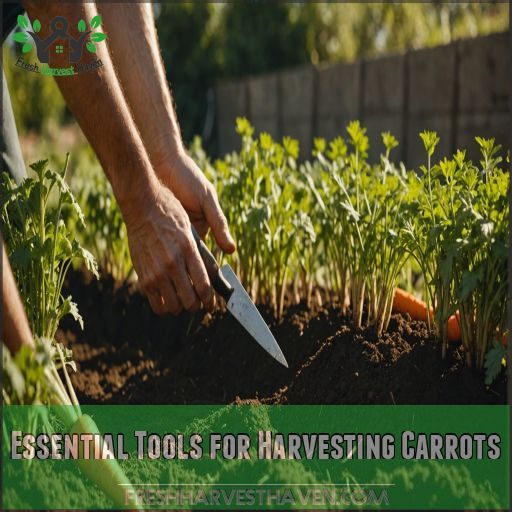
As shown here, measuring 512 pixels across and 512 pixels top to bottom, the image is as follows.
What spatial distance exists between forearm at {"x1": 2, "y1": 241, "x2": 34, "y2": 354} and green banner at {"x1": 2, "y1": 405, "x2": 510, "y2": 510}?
168 mm

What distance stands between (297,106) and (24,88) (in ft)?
29.0

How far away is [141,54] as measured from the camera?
2.60 metres

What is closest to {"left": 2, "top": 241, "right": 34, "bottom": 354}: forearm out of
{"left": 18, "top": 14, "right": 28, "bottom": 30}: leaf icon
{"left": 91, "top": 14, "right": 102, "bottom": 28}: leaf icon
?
{"left": 91, "top": 14, "right": 102, "bottom": 28}: leaf icon

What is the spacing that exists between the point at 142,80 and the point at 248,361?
1123mm

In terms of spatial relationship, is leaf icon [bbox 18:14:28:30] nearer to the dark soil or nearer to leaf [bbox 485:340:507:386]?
the dark soil

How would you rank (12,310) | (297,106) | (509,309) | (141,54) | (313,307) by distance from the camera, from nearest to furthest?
1. (12,310)
2. (509,309)
3. (141,54)
4. (313,307)
5. (297,106)

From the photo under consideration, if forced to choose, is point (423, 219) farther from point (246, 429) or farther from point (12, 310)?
point (12, 310)

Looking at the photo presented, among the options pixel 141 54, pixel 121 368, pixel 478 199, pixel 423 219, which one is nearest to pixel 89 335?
pixel 121 368

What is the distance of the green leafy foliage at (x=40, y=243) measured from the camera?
2.07 meters

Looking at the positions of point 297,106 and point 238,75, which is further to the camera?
point 238,75

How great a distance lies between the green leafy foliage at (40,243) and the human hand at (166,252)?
5.9 inches

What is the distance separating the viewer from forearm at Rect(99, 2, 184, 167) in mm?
2578

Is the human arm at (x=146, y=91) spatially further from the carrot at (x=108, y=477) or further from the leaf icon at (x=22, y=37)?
the carrot at (x=108, y=477)

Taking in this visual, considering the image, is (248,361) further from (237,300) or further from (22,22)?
(22,22)
